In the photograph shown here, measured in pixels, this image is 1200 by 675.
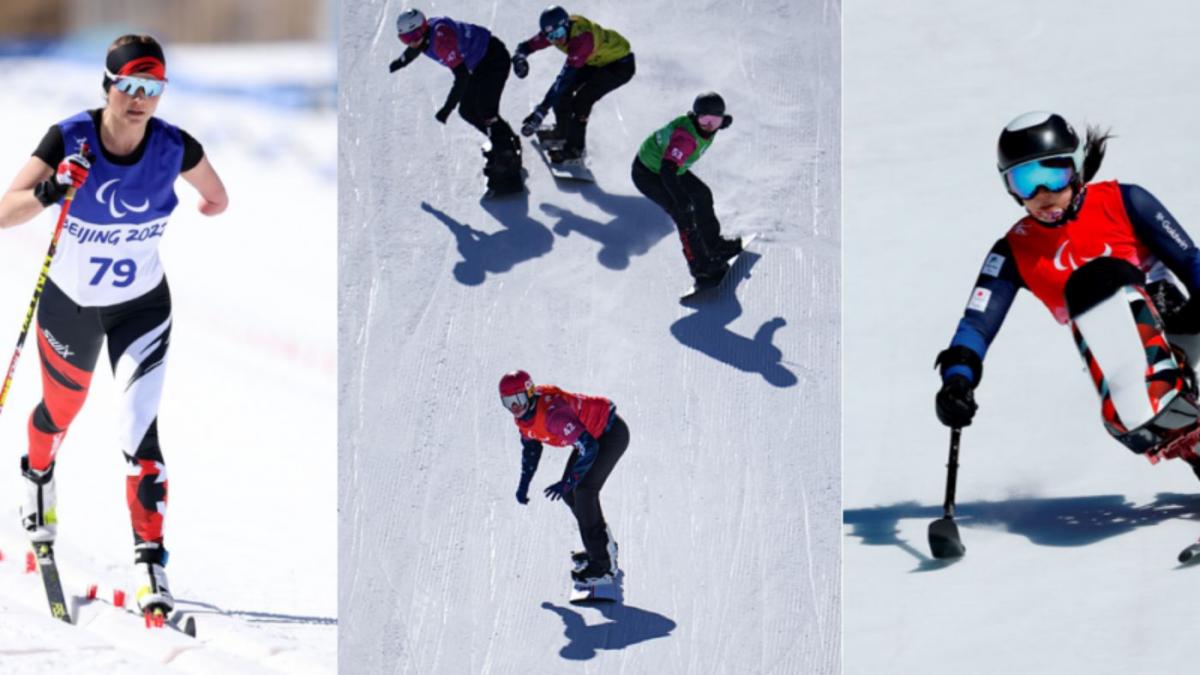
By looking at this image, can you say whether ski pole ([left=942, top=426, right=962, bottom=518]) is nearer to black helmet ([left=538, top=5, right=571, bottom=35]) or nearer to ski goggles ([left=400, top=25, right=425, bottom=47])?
black helmet ([left=538, top=5, right=571, bottom=35])

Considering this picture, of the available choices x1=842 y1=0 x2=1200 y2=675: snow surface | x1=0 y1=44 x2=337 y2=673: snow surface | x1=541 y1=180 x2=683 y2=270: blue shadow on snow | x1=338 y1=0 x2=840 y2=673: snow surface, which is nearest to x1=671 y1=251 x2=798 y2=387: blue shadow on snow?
x1=338 y1=0 x2=840 y2=673: snow surface

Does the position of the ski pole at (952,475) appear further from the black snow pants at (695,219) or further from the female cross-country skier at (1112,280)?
the black snow pants at (695,219)

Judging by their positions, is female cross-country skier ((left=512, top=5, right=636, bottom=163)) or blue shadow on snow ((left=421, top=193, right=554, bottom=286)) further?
blue shadow on snow ((left=421, top=193, right=554, bottom=286))

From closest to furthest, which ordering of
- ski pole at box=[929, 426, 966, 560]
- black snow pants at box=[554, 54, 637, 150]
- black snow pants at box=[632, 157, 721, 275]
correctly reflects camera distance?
ski pole at box=[929, 426, 966, 560] → black snow pants at box=[632, 157, 721, 275] → black snow pants at box=[554, 54, 637, 150]

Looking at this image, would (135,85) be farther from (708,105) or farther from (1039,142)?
(1039,142)

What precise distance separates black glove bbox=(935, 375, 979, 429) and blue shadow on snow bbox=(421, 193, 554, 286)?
146 cm

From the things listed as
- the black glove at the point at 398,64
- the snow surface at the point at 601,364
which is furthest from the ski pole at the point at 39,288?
the black glove at the point at 398,64

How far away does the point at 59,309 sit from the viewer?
5.04 meters

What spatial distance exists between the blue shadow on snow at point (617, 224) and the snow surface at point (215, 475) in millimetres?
1292

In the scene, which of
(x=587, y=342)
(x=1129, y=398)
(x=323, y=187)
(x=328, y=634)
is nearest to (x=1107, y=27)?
(x=1129, y=398)

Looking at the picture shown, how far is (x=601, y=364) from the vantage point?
4.91 m

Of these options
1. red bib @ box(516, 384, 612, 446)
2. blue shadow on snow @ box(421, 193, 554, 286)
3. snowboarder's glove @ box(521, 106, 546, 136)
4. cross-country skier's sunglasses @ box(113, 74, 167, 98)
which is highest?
cross-country skier's sunglasses @ box(113, 74, 167, 98)

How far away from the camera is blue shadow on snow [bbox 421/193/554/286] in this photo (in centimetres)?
516

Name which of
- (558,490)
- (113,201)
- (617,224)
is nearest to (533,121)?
(617,224)
